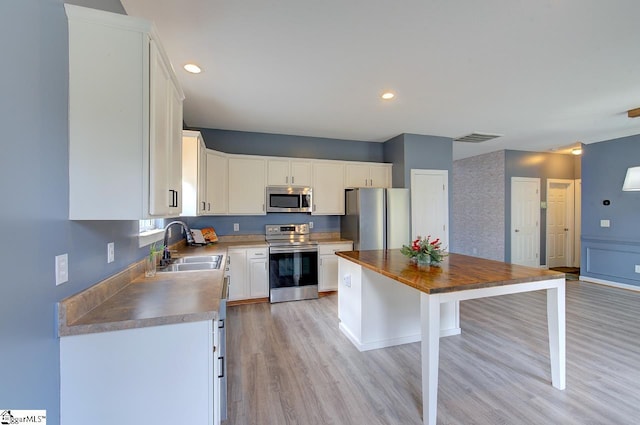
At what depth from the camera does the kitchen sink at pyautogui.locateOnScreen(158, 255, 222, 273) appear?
2498mm

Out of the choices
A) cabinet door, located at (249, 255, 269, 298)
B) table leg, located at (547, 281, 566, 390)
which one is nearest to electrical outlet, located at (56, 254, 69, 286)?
cabinet door, located at (249, 255, 269, 298)

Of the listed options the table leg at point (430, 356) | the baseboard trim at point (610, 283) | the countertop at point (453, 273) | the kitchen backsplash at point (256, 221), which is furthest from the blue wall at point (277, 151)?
the baseboard trim at point (610, 283)

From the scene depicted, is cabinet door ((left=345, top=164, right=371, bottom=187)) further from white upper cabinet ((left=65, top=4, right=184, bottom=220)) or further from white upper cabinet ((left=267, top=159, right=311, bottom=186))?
white upper cabinet ((left=65, top=4, right=184, bottom=220))

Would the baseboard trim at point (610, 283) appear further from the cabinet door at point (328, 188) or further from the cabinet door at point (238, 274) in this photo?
the cabinet door at point (238, 274)

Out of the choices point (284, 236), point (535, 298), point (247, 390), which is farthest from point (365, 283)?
point (535, 298)

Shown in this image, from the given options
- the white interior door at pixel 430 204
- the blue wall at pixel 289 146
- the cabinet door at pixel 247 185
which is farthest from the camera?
the white interior door at pixel 430 204

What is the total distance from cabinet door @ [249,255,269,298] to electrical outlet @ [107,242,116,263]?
2.25 metres

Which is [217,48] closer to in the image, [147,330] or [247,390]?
[147,330]

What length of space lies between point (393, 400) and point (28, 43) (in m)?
2.68

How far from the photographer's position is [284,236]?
4.46 m

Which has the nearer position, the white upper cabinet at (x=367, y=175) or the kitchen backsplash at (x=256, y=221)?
the kitchen backsplash at (x=256, y=221)

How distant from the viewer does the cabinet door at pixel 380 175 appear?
473 cm

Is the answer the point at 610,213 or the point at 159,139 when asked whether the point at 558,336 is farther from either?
the point at 610,213

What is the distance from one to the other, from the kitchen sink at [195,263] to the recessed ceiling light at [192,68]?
1.77 meters
